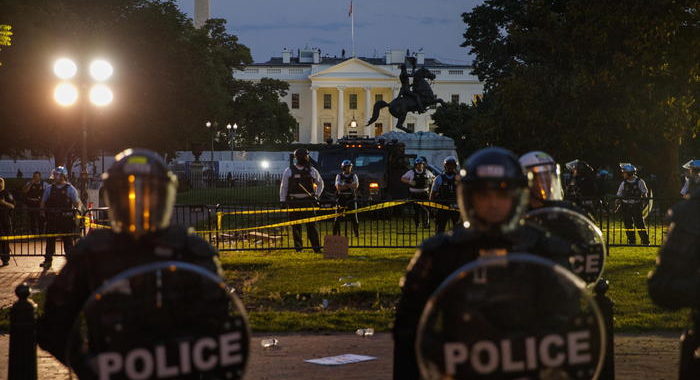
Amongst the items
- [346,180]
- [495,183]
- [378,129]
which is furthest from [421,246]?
[378,129]

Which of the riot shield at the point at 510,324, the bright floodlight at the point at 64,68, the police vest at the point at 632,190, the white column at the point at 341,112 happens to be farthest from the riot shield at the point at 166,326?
the white column at the point at 341,112

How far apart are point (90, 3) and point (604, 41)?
84.8 feet

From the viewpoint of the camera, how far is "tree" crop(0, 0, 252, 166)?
1483 inches

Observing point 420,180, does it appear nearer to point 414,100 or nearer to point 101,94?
point 101,94

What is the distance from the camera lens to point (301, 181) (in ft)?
63.5

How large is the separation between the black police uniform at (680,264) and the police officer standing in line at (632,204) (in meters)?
16.5

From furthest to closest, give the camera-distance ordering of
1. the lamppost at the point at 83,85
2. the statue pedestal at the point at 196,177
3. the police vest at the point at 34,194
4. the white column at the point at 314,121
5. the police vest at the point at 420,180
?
1. the white column at the point at 314,121
2. the statue pedestal at the point at 196,177
3. the police vest at the point at 420,180
4. the lamppost at the point at 83,85
5. the police vest at the point at 34,194

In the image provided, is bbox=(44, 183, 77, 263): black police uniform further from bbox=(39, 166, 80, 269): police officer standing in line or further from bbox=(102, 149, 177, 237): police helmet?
bbox=(102, 149, 177, 237): police helmet

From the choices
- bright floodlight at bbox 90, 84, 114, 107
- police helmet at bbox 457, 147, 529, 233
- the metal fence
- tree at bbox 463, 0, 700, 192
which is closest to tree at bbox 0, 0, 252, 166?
bright floodlight at bbox 90, 84, 114, 107

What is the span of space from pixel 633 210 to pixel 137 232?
17640 millimetres

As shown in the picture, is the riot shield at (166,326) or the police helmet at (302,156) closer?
the riot shield at (166,326)

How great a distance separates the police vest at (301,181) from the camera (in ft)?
63.0

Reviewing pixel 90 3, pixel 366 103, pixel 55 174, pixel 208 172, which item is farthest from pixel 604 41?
pixel 366 103

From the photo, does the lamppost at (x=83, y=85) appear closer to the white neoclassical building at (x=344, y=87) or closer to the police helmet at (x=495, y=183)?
the police helmet at (x=495, y=183)
